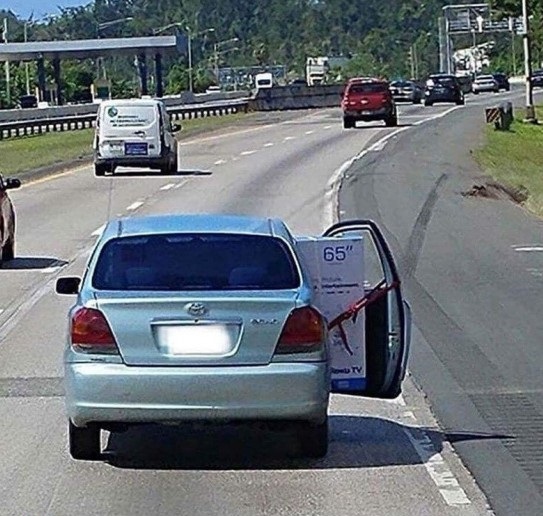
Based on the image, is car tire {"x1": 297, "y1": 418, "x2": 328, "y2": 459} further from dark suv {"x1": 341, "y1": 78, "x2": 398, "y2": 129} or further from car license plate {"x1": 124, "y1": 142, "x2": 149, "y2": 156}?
dark suv {"x1": 341, "y1": 78, "x2": 398, "y2": 129}

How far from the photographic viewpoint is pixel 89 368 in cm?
865

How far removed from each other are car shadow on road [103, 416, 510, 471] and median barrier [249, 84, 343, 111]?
78.8m

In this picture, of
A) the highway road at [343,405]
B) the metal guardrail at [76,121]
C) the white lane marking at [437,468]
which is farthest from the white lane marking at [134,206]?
the metal guardrail at [76,121]

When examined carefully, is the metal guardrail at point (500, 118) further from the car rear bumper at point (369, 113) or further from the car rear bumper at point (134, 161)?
the car rear bumper at point (134, 161)

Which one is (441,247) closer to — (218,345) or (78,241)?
(78,241)

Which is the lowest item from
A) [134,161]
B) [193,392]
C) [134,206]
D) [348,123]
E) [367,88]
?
[348,123]

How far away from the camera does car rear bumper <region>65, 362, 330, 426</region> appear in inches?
337

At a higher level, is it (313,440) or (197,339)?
(197,339)

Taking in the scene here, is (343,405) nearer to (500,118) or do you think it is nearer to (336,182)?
(336,182)

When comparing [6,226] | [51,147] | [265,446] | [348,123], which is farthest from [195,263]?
[348,123]

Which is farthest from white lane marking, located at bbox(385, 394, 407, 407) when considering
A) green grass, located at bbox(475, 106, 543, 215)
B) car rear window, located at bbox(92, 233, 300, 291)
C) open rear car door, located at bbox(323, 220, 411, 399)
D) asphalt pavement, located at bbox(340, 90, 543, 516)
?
green grass, located at bbox(475, 106, 543, 215)

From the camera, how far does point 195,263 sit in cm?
906

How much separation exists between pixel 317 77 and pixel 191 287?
149269 millimetres

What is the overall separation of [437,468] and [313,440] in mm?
744
